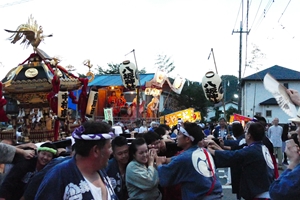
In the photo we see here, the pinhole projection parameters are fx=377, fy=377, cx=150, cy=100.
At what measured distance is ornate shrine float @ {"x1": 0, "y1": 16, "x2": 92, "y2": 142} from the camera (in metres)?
10.2

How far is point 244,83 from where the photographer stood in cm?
4469

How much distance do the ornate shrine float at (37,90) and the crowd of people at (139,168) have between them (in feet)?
16.9

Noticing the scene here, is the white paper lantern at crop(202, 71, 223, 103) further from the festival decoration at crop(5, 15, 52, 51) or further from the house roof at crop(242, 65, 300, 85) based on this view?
the house roof at crop(242, 65, 300, 85)

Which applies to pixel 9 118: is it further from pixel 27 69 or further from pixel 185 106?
pixel 185 106

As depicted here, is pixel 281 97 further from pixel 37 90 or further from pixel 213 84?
pixel 213 84

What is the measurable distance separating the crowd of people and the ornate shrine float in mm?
5162

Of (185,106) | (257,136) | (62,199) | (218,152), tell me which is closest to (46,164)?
(62,199)

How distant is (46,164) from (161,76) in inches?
1110

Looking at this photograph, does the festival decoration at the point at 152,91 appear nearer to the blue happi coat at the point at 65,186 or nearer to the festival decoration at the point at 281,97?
the festival decoration at the point at 281,97

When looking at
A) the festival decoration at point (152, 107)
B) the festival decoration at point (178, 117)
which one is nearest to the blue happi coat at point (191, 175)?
the festival decoration at point (178, 117)

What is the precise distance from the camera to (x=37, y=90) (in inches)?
405

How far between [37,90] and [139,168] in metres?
6.64

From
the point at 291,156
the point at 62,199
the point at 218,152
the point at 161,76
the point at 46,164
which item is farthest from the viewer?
the point at 161,76

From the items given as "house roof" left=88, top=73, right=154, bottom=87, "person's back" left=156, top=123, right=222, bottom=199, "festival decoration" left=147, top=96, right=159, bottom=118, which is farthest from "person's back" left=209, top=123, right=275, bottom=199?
"house roof" left=88, top=73, right=154, bottom=87
